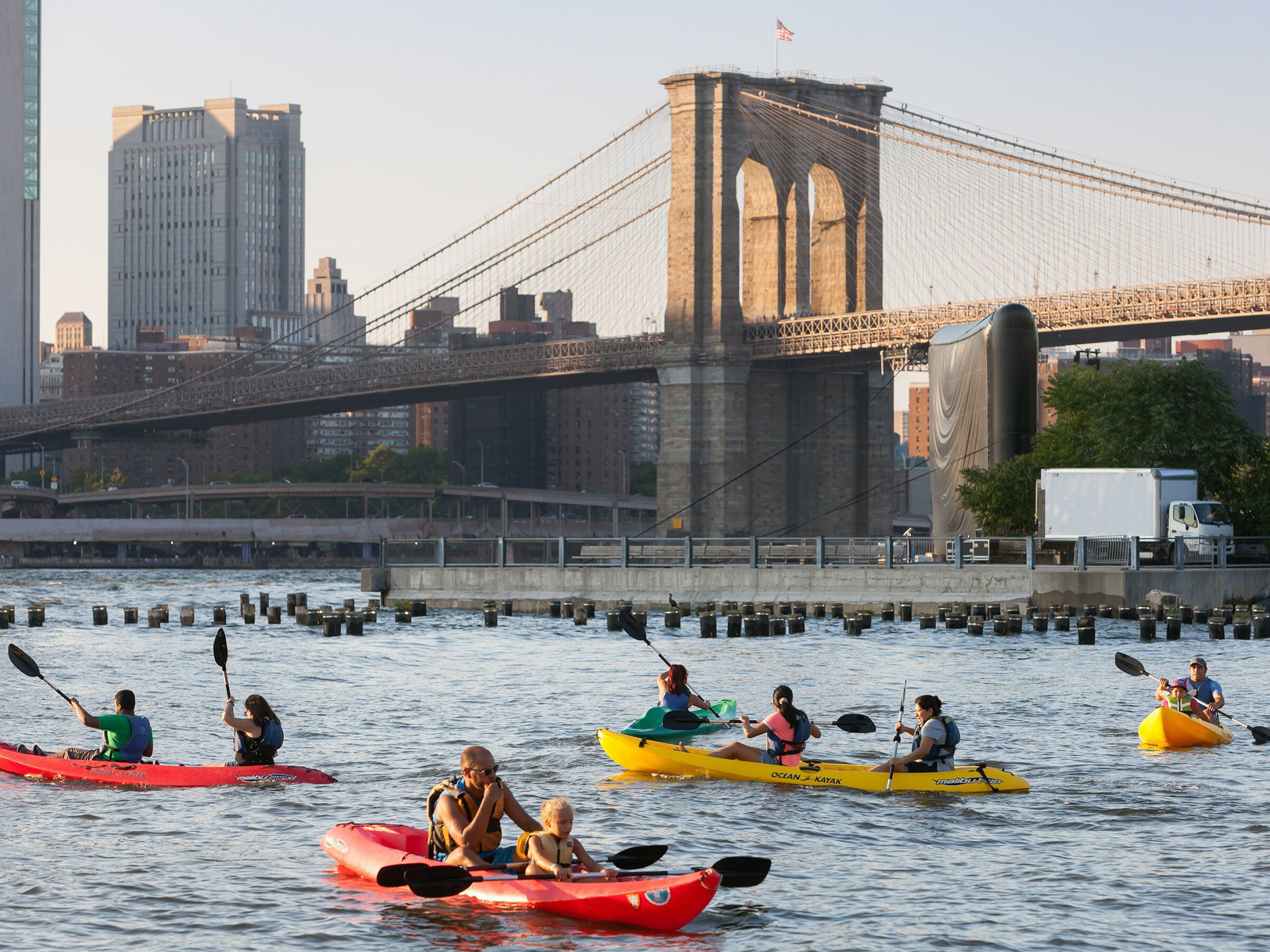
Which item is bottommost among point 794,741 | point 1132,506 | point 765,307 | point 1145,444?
point 794,741

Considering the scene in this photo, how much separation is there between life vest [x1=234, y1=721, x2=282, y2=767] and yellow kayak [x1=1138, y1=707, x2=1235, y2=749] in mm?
11449

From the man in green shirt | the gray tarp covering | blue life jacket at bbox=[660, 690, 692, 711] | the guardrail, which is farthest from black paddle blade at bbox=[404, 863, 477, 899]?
the gray tarp covering

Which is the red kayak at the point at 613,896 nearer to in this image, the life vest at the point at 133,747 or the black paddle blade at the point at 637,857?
the black paddle blade at the point at 637,857

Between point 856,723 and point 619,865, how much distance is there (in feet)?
25.4

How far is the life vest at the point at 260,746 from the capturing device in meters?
21.3

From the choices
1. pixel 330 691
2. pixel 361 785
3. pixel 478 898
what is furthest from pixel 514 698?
pixel 478 898

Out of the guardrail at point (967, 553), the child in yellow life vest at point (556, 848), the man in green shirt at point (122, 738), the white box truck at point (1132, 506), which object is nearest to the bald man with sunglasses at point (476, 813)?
the child in yellow life vest at point (556, 848)

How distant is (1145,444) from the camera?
53750 millimetres

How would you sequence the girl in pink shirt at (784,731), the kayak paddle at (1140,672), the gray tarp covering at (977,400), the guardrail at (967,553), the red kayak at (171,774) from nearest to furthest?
the red kayak at (171,774), the girl in pink shirt at (784,731), the kayak paddle at (1140,672), the guardrail at (967,553), the gray tarp covering at (977,400)

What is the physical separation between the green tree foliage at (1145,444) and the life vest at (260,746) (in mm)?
36076

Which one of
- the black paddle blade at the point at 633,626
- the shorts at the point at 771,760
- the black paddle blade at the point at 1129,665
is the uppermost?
the black paddle blade at the point at 633,626

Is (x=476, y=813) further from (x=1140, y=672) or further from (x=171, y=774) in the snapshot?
(x=1140, y=672)

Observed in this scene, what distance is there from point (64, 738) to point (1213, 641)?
25057mm

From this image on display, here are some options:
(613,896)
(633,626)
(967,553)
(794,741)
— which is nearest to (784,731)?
(794,741)
